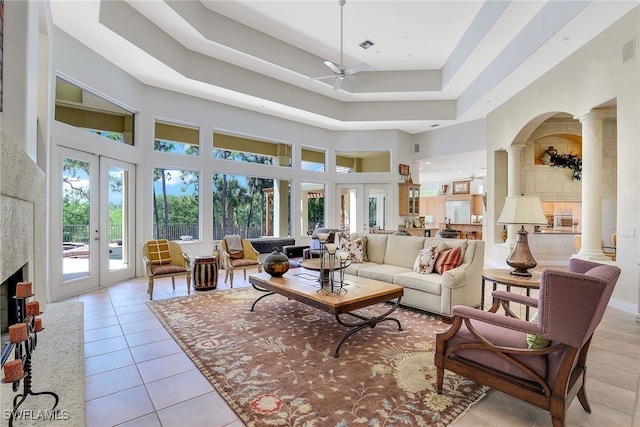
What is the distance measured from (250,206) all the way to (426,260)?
204 inches

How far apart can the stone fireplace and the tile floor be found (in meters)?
0.89

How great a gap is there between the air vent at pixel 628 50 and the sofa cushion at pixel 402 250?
3.62 meters

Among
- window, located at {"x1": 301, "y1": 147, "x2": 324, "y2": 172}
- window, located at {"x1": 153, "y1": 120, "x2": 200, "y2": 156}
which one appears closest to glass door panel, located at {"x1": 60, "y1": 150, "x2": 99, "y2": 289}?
window, located at {"x1": 153, "y1": 120, "x2": 200, "y2": 156}

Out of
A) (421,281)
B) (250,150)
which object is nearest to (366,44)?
(250,150)

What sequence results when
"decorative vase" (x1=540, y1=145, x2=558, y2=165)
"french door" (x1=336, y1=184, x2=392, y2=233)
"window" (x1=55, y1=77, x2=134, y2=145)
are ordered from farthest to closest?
"french door" (x1=336, y1=184, x2=392, y2=233)
"decorative vase" (x1=540, y1=145, x2=558, y2=165)
"window" (x1=55, y1=77, x2=134, y2=145)

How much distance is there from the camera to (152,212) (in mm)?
6410

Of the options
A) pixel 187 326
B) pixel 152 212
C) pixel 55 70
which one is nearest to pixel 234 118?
pixel 152 212

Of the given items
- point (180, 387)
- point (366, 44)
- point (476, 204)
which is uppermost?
point (366, 44)

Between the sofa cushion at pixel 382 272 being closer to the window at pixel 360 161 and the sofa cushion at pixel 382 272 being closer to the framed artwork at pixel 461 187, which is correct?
the window at pixel 360 161

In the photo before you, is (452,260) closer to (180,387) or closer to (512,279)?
(512,279)

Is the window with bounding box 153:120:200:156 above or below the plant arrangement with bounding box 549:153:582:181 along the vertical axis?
above

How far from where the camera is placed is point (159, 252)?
16.9ft

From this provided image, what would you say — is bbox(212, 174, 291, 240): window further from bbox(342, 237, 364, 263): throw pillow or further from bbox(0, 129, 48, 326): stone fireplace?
bbox(0, 129, 48, 326): stone fireplace

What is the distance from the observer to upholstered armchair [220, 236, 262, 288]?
5508mm
